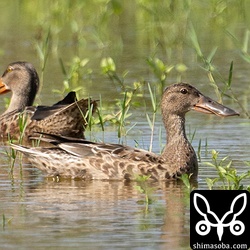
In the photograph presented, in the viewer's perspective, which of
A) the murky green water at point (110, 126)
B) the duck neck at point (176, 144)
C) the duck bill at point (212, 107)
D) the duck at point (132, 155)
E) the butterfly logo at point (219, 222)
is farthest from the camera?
the duck bill at point (212, 107)

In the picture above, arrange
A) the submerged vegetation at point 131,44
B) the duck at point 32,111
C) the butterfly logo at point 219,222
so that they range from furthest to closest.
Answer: the submerged vegetation at point 131,44 → the duck at point 32,111 → the butterfly logo at point 219,222

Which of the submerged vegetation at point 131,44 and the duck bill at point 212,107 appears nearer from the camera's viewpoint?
the duck bill at point 212,107

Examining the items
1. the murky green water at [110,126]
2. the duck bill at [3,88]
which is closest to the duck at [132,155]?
the murky green water at [110,126]

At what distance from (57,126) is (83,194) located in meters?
3.29

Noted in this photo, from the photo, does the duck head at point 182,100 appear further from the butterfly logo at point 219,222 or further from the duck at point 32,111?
the butterfly logo at point 219,222

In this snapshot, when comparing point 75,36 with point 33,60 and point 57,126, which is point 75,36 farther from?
point 57,126

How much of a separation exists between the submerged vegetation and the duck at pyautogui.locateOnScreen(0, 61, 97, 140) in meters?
0.25

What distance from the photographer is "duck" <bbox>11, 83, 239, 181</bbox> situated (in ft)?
36.3

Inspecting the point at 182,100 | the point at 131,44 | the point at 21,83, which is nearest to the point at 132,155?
the point at 182,100

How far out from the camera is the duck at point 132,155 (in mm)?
11078

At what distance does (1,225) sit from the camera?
9.12m

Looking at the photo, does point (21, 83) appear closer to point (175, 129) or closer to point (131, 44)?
point (175, 129)

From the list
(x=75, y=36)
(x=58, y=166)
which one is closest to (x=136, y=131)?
(x=58, y=166)

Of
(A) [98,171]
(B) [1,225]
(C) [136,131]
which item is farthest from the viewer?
(C) [136,131]
